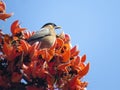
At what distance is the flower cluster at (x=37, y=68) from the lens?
3033 mm

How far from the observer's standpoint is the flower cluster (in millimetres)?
3033

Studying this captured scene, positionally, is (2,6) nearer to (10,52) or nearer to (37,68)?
(10,52)

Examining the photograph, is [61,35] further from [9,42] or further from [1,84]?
[1,84]

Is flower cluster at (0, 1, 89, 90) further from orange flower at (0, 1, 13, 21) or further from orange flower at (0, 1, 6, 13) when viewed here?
orange flower at (0, 1, 6, 13)

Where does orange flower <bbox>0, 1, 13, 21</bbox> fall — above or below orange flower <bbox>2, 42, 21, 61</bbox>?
above

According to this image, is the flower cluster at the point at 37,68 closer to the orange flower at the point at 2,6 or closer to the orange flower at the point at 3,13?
the orange flower at the point at 3,13

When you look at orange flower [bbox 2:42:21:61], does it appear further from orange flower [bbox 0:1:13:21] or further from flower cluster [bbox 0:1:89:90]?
orange flower [bbox 0:1:13:21]

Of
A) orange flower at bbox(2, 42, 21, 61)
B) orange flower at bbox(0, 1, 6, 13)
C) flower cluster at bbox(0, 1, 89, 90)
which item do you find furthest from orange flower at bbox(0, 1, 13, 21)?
orange flower at bbox(2, 42, 21, 61)

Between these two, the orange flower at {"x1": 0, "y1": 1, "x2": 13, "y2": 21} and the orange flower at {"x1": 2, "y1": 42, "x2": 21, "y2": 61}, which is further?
the orange flower at {"x1": 0, "y1": 1, "x2": 13, "y2": 21}

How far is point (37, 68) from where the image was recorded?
3.05 m

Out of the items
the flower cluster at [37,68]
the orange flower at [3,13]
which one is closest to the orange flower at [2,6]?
the orange flower at [3,13]

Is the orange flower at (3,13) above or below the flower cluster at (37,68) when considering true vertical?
above

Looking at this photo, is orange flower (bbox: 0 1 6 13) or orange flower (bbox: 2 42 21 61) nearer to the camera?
orange flower (bbox: 2 42 21 61)

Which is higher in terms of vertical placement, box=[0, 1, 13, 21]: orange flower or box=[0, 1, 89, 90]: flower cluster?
box=[0, 1, 13, 21]: orange flower
